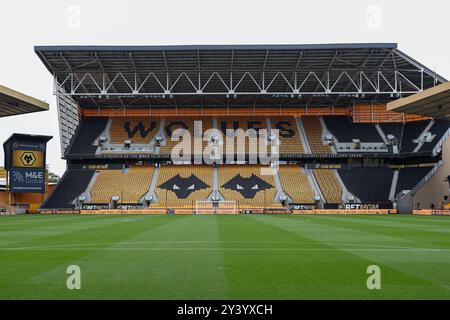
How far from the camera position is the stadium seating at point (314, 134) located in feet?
209

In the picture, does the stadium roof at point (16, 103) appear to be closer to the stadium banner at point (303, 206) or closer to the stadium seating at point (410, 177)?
the stadium banner at point (303, 206)

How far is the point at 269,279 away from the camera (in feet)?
30.9

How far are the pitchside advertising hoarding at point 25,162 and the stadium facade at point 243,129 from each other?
433 cm

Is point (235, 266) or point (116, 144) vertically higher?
point (116, 144)

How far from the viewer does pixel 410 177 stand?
195 feet

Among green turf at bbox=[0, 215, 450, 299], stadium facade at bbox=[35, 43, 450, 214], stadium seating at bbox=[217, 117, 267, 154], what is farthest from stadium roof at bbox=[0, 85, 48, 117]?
stadium seating at bbox=[217, 117, 267, 154]

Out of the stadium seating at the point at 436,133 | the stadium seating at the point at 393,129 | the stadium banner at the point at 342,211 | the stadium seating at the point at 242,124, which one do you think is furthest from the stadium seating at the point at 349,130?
the stadium banner at the point at 342,211

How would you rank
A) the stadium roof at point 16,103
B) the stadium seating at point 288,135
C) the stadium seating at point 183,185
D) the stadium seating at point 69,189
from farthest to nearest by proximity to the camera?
1. the stadium seating at point 288,135
2. the stadium seating at point 183,185
3. the stadium seating at point 69,189
4. the stadium roof at point 16,103

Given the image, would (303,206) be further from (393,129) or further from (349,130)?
(393,129)

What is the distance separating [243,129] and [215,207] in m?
14.8

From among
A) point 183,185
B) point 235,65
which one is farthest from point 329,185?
point 235,65

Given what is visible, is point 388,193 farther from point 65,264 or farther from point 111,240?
point 65,264

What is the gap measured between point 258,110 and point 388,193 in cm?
2131
